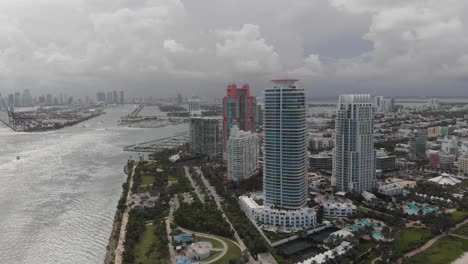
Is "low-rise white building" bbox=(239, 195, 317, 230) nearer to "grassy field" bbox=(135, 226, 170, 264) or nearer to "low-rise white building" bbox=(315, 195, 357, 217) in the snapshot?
"low-rise white building" bbox=(315, 195, 357, 217)

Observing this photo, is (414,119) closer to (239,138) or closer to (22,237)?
(239,138)

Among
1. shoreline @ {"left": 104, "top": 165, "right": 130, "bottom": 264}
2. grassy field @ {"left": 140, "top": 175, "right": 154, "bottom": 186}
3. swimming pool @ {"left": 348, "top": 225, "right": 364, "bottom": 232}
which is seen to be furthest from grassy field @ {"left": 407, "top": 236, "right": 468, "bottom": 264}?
grassy field @ {"left": 140, "top": 175, "right": 154, "bottom": 186}

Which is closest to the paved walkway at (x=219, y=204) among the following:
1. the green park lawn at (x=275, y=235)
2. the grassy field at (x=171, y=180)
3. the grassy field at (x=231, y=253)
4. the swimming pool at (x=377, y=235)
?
the grassy field at (x=231, y=253)

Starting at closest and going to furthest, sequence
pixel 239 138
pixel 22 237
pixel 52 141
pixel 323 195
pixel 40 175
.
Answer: pixel 22 237 → pixel 323 195 → pixel 239 138 → pixel 40 175 → pixel 52 141

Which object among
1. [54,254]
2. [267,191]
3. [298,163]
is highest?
[298,163]

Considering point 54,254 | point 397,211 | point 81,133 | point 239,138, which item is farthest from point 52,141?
point 397,211

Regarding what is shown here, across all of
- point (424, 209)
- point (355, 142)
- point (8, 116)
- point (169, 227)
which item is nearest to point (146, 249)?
point (169, 227)

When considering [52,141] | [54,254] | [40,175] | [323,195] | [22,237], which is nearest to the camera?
[54,254]

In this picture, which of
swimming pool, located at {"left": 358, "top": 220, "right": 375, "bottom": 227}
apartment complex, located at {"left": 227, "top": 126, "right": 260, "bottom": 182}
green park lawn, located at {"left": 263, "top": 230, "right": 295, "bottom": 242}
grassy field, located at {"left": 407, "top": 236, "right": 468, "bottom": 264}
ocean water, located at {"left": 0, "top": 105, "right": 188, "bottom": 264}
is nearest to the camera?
grassy field, located at {"left": 407, "top": 236, "right": 468, "bottom": 264}
